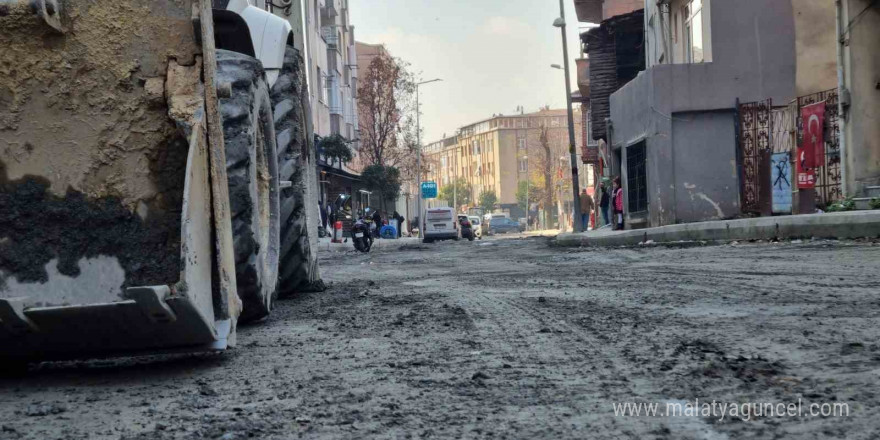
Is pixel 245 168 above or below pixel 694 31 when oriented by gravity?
below

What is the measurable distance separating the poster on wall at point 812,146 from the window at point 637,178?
591 centimetres

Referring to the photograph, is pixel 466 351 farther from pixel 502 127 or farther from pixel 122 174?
pixel 502 127

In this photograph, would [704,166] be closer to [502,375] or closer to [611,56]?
[502,375]

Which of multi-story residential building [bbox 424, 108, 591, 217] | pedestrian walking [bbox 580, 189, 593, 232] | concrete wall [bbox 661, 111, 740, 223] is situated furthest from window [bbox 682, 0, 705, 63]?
multi-story residential building [bbox 424, 108, 591, 217]

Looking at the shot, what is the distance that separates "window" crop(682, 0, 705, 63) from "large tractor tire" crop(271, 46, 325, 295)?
17559 millimetres

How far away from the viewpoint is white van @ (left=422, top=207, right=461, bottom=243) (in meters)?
43.9

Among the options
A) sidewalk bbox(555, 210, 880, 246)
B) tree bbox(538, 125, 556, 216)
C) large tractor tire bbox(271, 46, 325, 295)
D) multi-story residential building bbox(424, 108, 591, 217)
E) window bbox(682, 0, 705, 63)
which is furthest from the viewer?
multi-story residential building bbox(424, 108, 591, 217)

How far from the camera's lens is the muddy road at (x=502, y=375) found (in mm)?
3178

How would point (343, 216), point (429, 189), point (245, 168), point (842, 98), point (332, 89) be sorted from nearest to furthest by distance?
1. point (245, 168)
2. point (842, 98)
3. point (343, 216)
4. point (332, 89)
5. point (429, 189)

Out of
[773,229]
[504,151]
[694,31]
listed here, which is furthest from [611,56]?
[504,151]

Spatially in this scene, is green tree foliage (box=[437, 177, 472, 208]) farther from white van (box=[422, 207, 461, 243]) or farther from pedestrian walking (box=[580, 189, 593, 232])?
pedestrian walking (box=[580, 189, 593, 232])

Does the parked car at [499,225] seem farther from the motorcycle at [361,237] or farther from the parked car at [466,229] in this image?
the motorcycle at [361,237]

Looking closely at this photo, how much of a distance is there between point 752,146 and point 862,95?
3.88 meters

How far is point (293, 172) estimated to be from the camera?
7160 mm
